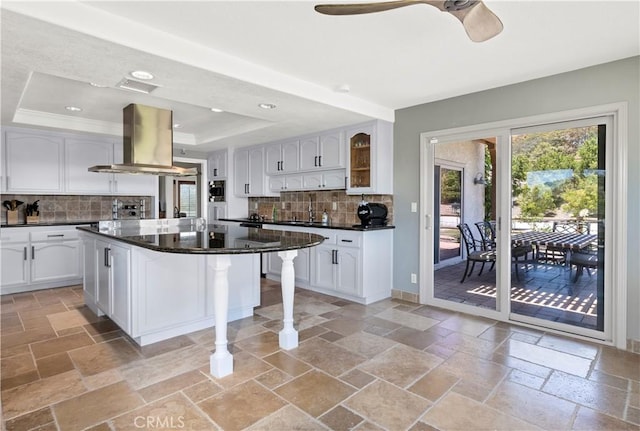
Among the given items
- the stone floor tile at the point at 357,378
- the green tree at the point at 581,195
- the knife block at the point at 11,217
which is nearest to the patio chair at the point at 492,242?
the green tree at the point at 581,195

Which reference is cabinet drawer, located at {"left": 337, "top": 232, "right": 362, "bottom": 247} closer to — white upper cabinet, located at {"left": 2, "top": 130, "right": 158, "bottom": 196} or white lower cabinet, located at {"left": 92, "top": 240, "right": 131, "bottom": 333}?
white lower cabinet, located at {"left": 92, "top": 240, "right": 131, "bottom": 333}

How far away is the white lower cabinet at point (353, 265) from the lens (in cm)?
419

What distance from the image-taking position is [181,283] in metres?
3.14

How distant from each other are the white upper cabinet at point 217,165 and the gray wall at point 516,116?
341 cm

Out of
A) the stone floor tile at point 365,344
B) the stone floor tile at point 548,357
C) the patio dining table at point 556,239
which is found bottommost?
the stone floor tile at point 548,357

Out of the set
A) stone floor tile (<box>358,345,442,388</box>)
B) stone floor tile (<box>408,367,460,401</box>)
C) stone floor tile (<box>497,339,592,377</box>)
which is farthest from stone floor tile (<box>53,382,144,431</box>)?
stone floor tile (<box>497,339,592,377</box>)

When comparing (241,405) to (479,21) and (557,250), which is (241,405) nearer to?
(479,21)

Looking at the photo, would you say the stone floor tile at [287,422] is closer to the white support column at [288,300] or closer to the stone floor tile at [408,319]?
the white support column at [288,300]

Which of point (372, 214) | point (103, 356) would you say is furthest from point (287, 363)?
point (372, 214)

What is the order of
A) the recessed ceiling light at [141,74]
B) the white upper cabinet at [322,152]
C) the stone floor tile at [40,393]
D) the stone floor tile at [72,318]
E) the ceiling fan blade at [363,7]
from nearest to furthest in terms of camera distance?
the ceiling fan blade at [363,7] → the stone floor tile at [40,393] → the recessed ceiling light at [141,74] → the stone floor tile at [72,318] → the white upper cabinet at [322,152]

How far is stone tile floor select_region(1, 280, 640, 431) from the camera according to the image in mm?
2008

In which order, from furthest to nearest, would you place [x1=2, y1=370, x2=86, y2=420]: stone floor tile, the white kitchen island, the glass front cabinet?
1. the glass front cabinet
2. the white kitchen island
3. [x1=2, y1=370, x2=86, y2=420]: stone floor tile

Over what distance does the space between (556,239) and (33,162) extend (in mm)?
6263

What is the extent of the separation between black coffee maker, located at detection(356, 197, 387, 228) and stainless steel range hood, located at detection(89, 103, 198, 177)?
7.40 ft
